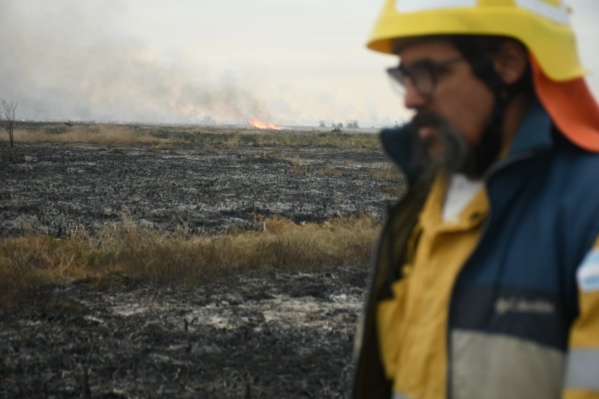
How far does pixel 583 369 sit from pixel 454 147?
57cm

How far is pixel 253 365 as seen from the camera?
542 centimetres

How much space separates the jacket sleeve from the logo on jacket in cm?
7

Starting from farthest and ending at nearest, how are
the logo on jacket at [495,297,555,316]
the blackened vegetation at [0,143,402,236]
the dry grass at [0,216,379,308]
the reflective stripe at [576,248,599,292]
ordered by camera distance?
the blackened vegetation at [0,143,402,236] < the dry grass at [0,216,379,308] < the logo on jacket at [495,297,555,316] < the reflective stripe at [576,248,599,292]

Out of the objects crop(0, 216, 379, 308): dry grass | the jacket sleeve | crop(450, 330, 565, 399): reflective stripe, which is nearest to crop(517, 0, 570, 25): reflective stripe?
the jacket sleeve

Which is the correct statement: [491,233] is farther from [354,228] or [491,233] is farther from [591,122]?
[354,228]

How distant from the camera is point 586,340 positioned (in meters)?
1.20

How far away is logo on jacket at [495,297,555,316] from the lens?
50.3 inches

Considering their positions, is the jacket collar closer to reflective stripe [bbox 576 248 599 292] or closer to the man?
the man

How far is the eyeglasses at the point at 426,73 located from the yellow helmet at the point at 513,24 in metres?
0.07

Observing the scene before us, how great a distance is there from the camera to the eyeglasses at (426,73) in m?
1.54

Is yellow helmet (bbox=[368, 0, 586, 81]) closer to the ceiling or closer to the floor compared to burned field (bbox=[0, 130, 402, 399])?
closer to the ceiling

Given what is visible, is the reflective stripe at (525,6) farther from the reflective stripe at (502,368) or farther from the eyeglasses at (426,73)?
the reflective stripe at (502,368)

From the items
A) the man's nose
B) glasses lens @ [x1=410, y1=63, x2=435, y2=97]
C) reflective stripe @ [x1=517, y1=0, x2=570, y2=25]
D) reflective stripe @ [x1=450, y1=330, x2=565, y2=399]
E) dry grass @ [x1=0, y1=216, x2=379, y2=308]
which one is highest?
reflective stripe @ [x1=517, y1=0, x2=570, y2=25]

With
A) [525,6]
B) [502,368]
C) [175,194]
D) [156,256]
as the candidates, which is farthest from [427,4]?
[175,194]
